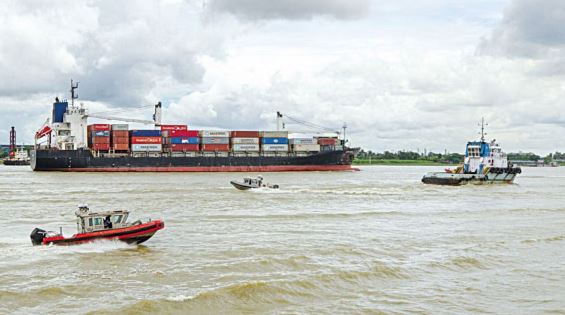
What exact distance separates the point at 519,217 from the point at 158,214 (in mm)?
20726

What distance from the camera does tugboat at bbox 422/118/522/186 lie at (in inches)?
2398

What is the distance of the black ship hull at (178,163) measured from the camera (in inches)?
3521

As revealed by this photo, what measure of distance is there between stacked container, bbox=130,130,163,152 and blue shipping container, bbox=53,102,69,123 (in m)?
14.9

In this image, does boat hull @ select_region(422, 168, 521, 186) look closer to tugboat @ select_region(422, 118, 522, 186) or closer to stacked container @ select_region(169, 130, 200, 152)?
tugboat @ select_region(422, 118, 522, 186)

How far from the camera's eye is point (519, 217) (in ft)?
106

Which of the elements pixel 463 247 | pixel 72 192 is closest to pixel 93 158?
pixel 72 192

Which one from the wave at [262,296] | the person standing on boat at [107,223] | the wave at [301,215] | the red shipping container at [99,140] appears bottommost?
the wave at [262,296]

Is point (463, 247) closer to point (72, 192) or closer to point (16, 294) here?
point (16, 294)

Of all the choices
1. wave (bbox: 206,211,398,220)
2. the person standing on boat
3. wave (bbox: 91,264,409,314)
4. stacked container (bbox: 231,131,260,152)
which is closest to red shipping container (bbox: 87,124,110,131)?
stacked container (bbox: 231,131,260,152)

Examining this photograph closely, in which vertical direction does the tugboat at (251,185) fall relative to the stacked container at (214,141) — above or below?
below

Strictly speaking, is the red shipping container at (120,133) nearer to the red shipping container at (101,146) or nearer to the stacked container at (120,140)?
the stacked container at (120,140)

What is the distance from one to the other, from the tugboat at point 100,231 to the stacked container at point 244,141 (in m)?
74.7

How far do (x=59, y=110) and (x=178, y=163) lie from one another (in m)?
25.1

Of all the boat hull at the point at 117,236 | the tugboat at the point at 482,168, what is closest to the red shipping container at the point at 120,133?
the tugboat at the point at 482,168
